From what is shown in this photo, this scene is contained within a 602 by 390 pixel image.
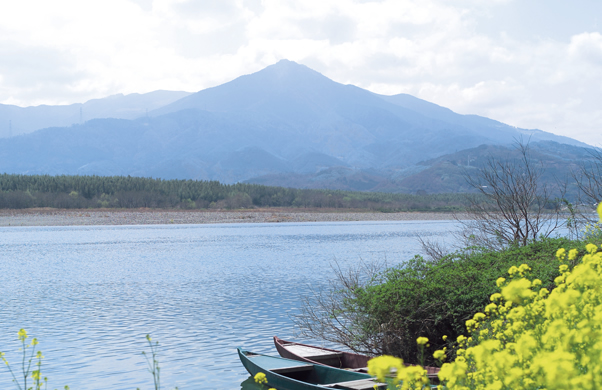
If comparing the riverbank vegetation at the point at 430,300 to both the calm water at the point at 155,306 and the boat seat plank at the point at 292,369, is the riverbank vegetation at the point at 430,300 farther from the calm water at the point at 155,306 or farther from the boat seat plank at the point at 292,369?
the calm water at the point at 155,306

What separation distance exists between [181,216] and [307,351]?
10049 centimetres

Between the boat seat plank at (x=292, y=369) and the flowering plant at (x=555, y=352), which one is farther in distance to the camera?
the boat seat plank at (x=292, y=369)

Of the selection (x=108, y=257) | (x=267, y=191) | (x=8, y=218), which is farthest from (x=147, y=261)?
(x=267, y=191)

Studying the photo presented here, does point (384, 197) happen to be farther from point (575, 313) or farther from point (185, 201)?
point (575, 313)

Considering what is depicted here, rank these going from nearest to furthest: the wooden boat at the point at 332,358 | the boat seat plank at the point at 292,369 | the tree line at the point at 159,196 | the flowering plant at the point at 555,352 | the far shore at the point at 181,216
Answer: the flowering plant at the point at 555,352, the boat seat plank at the point at 292,369, the wooden boat at the point at 332,358, the far shore at the point at 181,216, the tree line at the point at 159,196

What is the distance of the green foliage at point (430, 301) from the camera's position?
12.7 meters

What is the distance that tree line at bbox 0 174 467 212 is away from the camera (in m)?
106

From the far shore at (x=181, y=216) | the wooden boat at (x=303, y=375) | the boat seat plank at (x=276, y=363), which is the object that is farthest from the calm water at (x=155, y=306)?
the far shore at (x=181, y=216)

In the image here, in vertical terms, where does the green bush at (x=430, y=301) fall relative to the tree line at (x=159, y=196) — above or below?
below

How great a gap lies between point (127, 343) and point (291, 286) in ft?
44.6

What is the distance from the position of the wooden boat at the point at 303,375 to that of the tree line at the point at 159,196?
99.1 meters

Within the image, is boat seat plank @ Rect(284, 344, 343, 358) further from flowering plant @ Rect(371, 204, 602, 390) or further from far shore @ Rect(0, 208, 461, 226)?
far shore @ Rect(0, 208, 461, 226)

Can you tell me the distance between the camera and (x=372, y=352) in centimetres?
1462

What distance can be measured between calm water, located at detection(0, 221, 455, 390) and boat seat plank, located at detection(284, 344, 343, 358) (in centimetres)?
192
